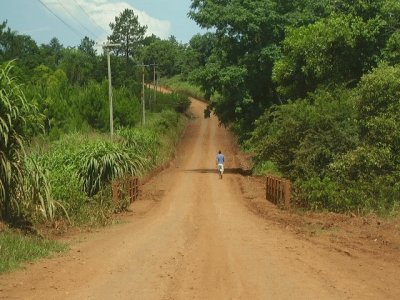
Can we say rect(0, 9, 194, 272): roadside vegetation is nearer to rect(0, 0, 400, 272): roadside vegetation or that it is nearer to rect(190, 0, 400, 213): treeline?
rect(0, 0, 400, 272): roadside vegetation

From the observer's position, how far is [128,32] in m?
120

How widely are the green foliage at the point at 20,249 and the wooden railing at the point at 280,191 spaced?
401 inches

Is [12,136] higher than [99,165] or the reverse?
higher

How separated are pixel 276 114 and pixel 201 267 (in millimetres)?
16676

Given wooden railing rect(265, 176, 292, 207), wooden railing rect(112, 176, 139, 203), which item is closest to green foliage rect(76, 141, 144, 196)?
wooden railing rect(112, 176, 139, 203)

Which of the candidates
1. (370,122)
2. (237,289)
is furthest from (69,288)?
(370,122)

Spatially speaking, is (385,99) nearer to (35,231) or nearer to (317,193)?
(317,193)

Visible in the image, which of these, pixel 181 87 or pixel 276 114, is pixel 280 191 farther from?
pixel 181 87

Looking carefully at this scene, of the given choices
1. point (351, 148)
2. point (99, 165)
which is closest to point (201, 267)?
point (99, 165)

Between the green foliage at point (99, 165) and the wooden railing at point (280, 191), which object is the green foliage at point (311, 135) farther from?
the green foliage at point (99, 165)

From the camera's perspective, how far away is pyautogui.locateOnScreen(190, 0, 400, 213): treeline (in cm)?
1897

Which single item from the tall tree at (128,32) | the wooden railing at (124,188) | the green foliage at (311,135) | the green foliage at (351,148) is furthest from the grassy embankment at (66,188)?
the tall tree at (128,32)

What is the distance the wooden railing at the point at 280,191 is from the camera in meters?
20.9

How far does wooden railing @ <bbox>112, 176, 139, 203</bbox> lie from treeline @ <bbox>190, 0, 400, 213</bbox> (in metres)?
5.59
